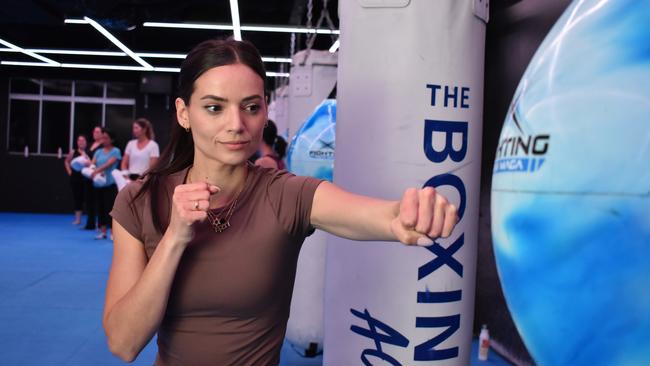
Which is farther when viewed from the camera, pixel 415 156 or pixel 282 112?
pixel 282 112

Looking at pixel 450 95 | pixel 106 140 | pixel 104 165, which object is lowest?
pixel 104 165

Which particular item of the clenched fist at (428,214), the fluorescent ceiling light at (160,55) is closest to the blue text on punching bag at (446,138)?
the clenched fist at (428,214)

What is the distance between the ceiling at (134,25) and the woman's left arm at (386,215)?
5.52 m

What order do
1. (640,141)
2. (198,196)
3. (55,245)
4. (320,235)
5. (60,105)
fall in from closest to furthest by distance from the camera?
(640,141) → (198,196) → (320,235) → (55,245) → (60,105)

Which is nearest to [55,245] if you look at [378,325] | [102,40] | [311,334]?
[102,40]

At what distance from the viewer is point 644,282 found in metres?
0.64

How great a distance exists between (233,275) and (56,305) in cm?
362

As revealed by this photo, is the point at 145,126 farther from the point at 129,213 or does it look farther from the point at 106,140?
the point at 129,213

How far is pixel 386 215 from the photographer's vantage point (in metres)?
0.93

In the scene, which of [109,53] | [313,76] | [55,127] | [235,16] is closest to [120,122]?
[55,127]

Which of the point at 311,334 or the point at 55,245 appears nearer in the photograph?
the point at 311,334

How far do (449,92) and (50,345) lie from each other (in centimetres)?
285

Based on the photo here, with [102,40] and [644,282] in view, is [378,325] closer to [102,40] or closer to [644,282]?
[644,282]

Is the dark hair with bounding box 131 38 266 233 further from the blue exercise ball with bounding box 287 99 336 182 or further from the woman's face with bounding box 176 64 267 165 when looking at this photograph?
the blue exercise ball with bounding box 287 99 336 182
